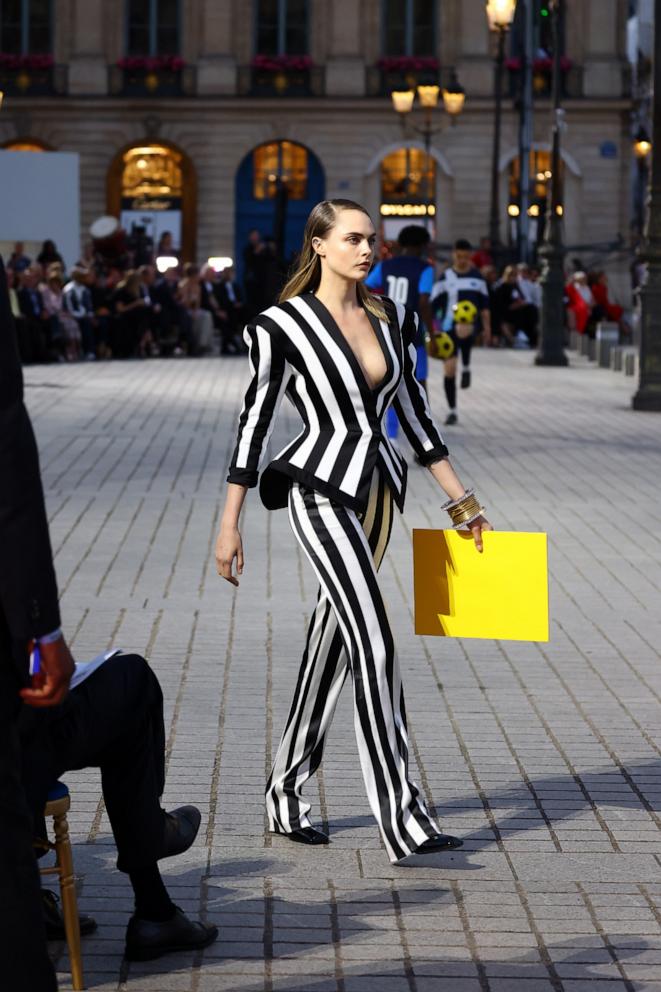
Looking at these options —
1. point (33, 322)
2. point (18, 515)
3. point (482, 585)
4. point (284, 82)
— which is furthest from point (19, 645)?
point (284, 82)

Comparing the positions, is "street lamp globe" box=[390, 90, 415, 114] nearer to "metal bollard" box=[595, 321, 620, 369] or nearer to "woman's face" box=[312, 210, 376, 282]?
"metal bollard" box=[595, 321, 620, 369]

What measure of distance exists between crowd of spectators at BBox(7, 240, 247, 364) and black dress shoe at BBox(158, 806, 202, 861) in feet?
79.0

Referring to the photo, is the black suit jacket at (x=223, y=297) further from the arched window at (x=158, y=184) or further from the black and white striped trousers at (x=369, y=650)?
the black and white striped trousers at (x=369, y=650)

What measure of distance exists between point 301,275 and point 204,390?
20042 millimetres

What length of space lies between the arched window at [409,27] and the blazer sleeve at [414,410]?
54442 mm

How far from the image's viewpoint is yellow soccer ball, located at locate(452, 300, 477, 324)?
750 inches

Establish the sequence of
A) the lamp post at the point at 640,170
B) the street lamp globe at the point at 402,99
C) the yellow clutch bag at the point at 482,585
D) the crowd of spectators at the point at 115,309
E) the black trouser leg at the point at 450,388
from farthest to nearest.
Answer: the lamp post at the point at 640,170
the street lamp globe at the point at 402,99
the crowd of spectators at the point at 115,309
the black trouser leg at the point at 450,388
the yellow clutch bag at the point at 482,585

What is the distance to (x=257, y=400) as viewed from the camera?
220 inches

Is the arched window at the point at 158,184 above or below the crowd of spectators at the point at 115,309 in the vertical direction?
above

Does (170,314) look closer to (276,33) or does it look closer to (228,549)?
(276,33)

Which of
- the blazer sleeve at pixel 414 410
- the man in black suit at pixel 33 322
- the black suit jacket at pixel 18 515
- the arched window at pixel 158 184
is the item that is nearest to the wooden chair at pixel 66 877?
the black suit jacket at pixel 18 515

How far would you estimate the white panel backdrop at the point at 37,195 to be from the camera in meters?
34.5


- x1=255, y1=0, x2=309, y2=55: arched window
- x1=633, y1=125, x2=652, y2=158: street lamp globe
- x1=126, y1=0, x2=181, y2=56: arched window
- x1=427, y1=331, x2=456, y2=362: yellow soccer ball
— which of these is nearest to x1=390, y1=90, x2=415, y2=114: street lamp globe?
x1=633, y1=125, x2=652, y2=158: street lamp globe

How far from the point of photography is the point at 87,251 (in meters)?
36.6
